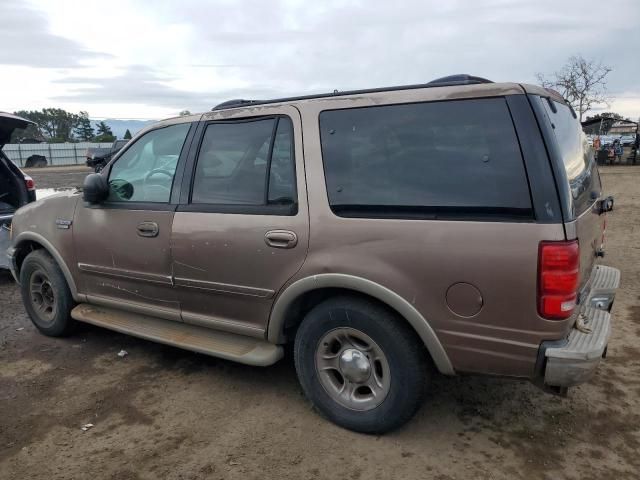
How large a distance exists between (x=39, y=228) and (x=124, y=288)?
3.68ft

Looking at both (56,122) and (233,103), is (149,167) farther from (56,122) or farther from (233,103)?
(56,122)

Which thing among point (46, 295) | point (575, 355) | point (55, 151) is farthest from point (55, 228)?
point (55, 151)

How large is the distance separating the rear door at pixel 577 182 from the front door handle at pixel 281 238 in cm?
143

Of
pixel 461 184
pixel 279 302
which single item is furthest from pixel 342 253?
pixel 461 184

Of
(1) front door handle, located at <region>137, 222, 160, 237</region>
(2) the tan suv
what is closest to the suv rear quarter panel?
(2) the tan suv

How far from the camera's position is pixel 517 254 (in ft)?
7.95

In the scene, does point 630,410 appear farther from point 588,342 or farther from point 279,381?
point 279,381

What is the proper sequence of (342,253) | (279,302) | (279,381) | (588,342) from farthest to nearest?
(279,381) → (279,302) → (342,253) → (588,342)

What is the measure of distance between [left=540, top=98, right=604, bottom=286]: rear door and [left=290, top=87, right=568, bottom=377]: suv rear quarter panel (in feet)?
0.69

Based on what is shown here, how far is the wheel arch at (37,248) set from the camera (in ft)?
14.1

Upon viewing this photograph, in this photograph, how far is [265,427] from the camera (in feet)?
10.3

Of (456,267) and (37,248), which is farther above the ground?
(456,267)

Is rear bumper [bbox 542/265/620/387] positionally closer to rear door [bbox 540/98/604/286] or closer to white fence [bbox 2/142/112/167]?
rear door [bbox 540/98/604/286]

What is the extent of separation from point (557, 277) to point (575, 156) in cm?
86
